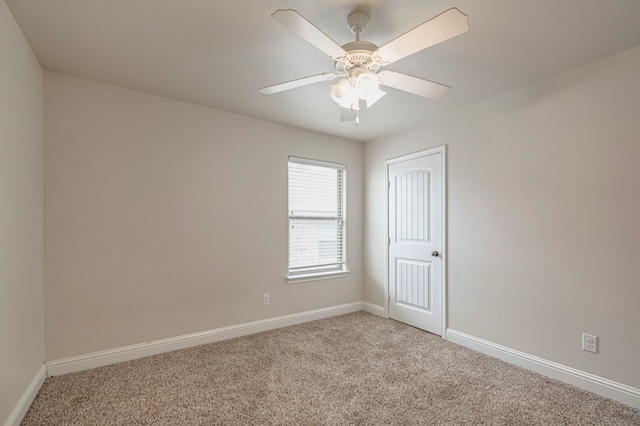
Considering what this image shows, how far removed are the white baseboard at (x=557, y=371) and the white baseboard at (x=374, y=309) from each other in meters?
1.04

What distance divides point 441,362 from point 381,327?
99cm

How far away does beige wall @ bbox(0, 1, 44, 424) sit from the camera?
1754 mm

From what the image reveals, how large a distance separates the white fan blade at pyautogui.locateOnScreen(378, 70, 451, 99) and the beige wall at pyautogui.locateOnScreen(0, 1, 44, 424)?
85.6 inches

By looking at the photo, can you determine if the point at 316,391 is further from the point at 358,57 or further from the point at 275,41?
the point at 275,41

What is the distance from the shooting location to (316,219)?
407 cm

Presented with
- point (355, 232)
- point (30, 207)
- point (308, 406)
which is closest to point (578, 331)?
point (308, 406)

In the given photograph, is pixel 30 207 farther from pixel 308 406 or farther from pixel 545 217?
pixel 545 217

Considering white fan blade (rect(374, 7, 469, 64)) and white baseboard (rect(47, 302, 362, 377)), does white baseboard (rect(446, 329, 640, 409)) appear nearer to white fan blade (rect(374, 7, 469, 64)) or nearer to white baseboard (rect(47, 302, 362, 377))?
white baseboard (rect(47, 302, 362, 377))

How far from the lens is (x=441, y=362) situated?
9.16ft

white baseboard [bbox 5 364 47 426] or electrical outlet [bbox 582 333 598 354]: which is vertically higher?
electrical outlet [bbox 582 333 598 354]

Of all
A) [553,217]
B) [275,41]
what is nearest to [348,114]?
[275,41]

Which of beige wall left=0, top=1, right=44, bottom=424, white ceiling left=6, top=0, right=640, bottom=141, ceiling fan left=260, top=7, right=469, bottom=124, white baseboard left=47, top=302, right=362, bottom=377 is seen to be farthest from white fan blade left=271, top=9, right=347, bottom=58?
white baseboard left=47, top=302, right=362, bottom=377

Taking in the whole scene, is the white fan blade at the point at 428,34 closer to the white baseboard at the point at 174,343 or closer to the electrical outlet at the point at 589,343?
the electrical outlet at the point at 589,343

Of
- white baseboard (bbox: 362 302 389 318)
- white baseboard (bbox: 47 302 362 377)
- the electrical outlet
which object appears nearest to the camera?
the electrical outlet
